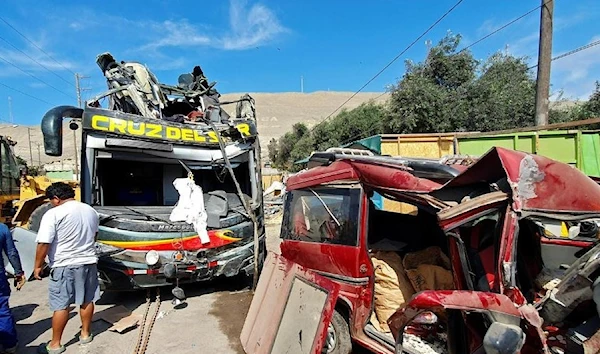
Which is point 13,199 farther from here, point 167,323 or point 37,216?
point 167,323

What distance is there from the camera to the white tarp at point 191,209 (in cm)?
578

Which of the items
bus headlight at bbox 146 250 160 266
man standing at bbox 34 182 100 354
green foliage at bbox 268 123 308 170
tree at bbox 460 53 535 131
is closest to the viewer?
man standing at bbox 34 182 100 354

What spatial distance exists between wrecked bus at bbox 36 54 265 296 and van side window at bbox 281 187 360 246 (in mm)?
1634

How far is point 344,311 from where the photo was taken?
3754 millimetres

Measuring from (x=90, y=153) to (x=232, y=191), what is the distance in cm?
256

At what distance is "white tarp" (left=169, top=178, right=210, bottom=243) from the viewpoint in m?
5.78

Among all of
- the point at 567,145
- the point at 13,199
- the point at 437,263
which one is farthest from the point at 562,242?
the point at 13,199

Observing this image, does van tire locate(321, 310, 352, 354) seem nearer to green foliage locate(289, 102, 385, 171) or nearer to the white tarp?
the white tarp

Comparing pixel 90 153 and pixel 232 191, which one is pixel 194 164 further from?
pixel 90 153

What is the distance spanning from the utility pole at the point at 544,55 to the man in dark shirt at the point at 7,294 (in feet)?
32.6

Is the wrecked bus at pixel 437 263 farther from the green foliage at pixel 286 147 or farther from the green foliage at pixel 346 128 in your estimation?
the green foliage at pixel 286 147

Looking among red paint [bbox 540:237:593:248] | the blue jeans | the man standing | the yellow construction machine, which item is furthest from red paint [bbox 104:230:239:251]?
the yellow construction machine

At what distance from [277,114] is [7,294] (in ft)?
257

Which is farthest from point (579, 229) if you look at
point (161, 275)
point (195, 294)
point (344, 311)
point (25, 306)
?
point (25, 306)
